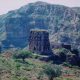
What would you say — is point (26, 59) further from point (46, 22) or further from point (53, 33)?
point (46, 22)

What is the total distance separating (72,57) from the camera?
79812 mm

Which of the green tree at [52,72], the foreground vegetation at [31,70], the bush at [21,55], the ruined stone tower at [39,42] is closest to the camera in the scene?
the green tree at [52,72]

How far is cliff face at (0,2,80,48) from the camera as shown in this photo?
502ft

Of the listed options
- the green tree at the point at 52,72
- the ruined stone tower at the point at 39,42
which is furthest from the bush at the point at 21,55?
the green tree at the point at 52,72

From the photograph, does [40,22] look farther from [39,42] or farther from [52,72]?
[52,72]

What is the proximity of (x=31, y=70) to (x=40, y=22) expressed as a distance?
10868 centimetres

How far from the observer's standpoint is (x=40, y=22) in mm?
169375

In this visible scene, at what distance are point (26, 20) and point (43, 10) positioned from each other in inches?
423

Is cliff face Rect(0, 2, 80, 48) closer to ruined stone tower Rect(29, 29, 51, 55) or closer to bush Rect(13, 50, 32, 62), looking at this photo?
ruined stone tower Rect(29, 29, 51, 55)

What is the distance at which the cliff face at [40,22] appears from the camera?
152875 mm

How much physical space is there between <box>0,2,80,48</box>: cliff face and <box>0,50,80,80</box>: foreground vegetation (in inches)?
2733

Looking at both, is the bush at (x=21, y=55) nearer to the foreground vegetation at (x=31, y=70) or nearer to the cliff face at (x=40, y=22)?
the foreground vegetation at (x=31, y=70)

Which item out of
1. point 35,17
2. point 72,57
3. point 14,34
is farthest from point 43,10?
point 72,57

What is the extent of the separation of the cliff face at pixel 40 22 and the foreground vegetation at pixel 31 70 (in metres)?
69.4
